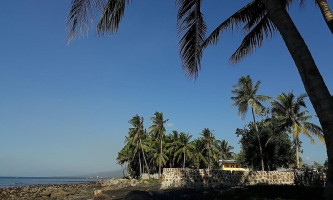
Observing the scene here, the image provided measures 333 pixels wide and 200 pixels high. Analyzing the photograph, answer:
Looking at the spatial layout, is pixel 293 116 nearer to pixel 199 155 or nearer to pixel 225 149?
pixel 199 155

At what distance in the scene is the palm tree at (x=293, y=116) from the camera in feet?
93.8

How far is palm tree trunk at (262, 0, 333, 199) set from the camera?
4.22 m

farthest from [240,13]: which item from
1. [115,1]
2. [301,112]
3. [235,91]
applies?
[235,91]

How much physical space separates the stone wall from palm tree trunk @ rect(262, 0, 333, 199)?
14.0m

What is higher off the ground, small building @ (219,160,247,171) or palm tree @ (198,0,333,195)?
palm tree @ (198,0,333,195)

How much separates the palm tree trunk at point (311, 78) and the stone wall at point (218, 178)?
46.1 feet

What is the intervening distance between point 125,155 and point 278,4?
198 feet

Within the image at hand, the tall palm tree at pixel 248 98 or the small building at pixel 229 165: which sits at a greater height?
the tall palm tree at pixel 248 98

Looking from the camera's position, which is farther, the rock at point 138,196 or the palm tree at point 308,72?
the rock at point 138,196

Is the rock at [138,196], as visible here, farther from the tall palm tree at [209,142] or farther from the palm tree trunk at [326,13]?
the tall palm tree at [209,142]

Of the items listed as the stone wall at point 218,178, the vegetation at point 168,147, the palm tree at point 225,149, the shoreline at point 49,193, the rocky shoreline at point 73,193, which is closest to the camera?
the stone wall at point 218,178

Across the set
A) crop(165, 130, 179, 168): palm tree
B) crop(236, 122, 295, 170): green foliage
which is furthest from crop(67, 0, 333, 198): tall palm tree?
crop(165, 130, 179, 168): palm tree

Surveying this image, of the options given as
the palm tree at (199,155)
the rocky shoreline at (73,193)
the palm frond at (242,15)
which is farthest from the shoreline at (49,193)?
the palm frond at (242,15)

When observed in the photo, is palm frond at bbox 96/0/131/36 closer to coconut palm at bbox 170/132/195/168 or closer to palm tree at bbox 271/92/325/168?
palm tree at bbox 271/92/325/168
